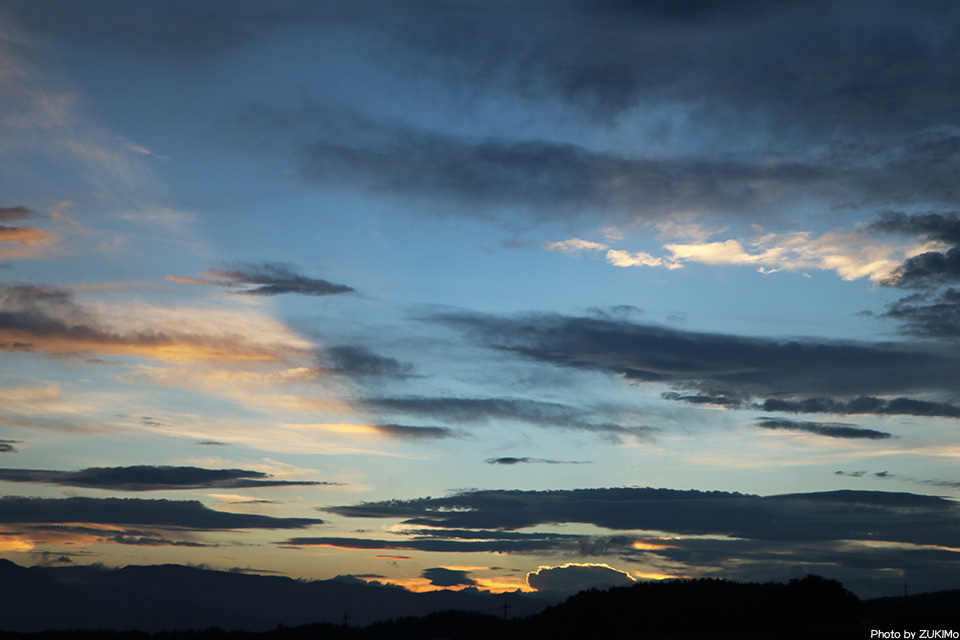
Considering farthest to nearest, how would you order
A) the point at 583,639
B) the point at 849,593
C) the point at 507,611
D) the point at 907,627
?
1. the point at 583,639
2. the point at 507,611
3. the point at 849,593
4. the point at 907,627

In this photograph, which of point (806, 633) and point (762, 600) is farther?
point (762, 600)

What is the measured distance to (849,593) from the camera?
447 ft

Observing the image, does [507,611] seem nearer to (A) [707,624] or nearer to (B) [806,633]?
(A) [707,624]

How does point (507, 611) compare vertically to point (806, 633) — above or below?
below

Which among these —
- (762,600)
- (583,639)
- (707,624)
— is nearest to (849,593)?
(707,624)

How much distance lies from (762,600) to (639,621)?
97.5 feet

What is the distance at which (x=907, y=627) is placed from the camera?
61.0 m

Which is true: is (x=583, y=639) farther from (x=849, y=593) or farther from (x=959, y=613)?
(x=959, y=613)

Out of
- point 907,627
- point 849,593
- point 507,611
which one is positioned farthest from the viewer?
point 507,611

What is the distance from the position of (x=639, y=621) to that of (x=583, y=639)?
1421 cm

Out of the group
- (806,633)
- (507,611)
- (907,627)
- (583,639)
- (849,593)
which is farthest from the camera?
(583,639)

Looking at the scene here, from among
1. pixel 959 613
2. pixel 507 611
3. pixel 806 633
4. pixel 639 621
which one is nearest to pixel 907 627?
pixel 959 613

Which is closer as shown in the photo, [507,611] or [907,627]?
[907,627]

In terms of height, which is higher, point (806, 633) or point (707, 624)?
point (806, 633)
